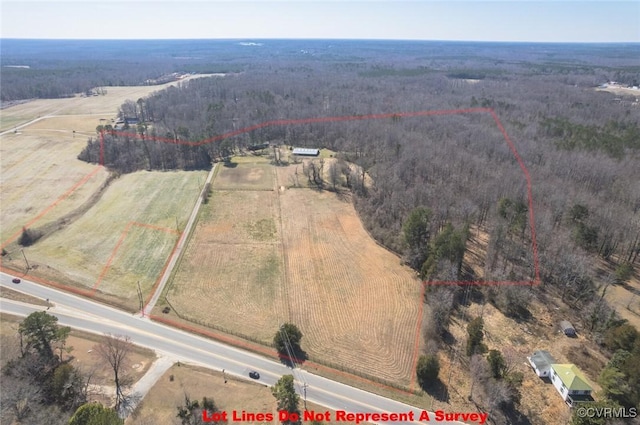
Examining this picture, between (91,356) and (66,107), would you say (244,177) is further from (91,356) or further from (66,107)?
(66,107)

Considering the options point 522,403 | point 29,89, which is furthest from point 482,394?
point 29,89

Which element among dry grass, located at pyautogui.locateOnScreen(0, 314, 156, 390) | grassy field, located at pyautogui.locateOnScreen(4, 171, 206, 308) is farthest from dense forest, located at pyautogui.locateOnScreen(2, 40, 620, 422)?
dry grass, located at pyautogui.locateOnScreen(0, 314, 156, 390)

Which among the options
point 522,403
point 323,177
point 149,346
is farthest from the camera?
point 323,177

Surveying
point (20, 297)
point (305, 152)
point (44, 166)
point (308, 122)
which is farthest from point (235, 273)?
point (308, 122)

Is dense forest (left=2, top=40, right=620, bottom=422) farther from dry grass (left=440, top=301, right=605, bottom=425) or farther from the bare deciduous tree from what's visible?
the bare deciduous tree

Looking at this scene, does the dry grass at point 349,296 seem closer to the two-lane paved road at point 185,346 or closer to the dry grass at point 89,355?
the two-lane paved road at point 185,346

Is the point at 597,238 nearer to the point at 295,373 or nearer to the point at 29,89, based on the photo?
the point at 295,373
